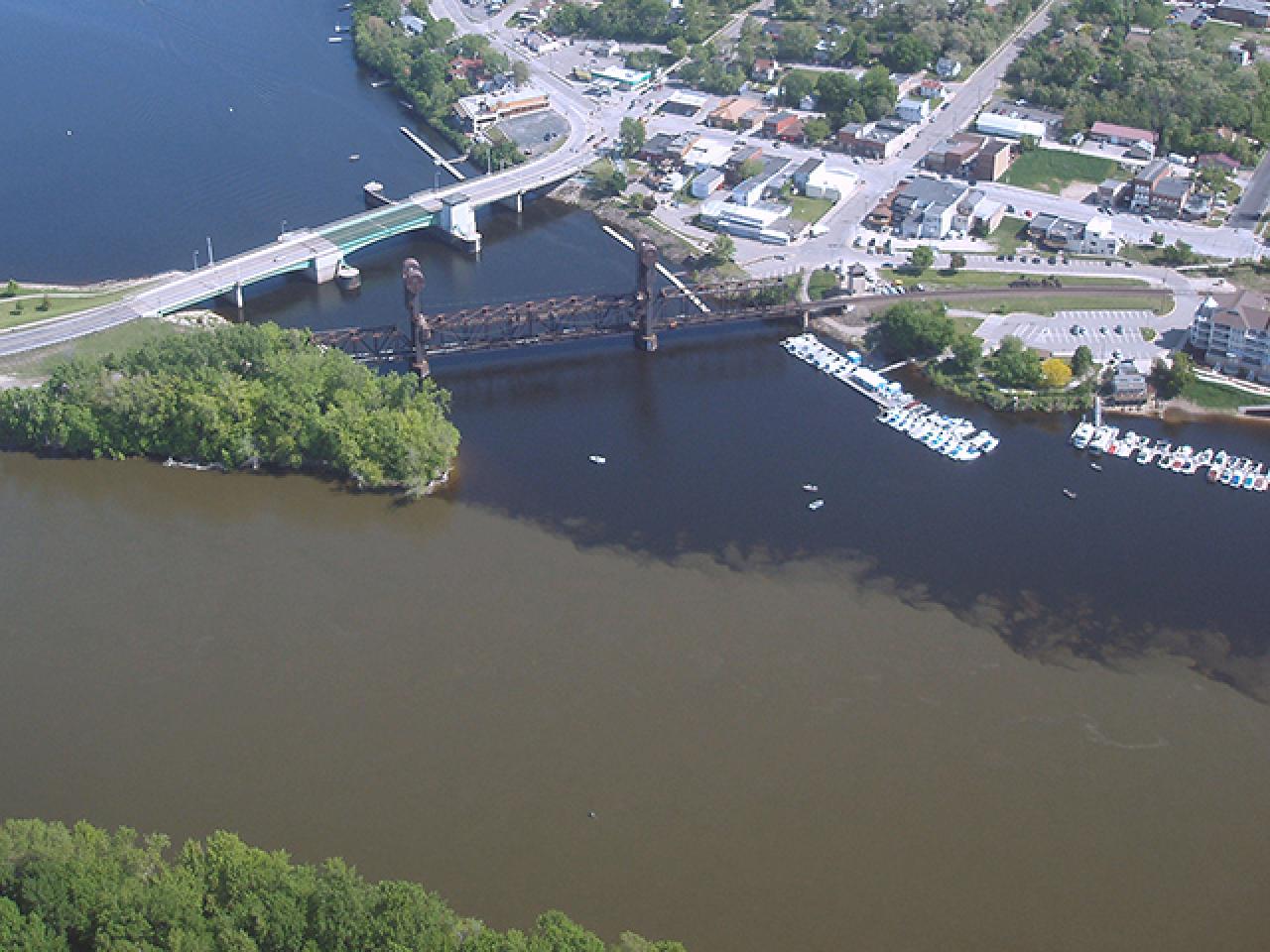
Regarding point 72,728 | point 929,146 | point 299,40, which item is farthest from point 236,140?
point 72,728

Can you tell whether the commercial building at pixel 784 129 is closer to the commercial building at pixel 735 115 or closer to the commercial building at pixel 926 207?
the commercial building at pixel 735 115

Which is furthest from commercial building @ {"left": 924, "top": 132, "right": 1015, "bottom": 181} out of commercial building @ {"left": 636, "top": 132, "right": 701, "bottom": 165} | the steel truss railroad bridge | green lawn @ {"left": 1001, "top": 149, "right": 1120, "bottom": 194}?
the steel truss railroad bridge

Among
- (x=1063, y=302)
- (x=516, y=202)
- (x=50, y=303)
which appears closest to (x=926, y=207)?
(x=1063, y=302)

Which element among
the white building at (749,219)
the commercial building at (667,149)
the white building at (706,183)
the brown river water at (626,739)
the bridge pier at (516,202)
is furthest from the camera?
the commercial building at (667,149)

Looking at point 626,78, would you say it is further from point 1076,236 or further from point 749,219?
point 1076,236

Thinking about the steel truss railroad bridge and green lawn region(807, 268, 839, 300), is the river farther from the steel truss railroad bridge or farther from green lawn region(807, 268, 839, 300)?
green lawn region(807, 268, 839, 300)

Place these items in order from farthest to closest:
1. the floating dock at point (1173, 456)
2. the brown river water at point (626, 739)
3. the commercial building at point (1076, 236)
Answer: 1. the commercial building at point (1076, 236)
2. the floating dock at point (1173, 456)
3. the brown river water at point (626, 739)

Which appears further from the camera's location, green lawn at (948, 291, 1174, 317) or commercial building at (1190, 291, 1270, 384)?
green lawn at (948, 291, 1174, 317)

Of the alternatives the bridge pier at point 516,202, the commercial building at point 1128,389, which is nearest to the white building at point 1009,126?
the bridge pier at point 516,202
